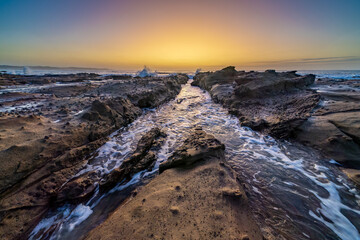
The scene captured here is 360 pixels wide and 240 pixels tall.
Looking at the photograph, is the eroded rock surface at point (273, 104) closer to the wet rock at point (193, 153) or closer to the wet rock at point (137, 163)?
the wet rock at point (193, 153)

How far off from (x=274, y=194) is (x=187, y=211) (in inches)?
86.4

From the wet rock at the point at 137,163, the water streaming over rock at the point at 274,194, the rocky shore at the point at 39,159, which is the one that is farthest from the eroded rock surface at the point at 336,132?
the rocky shore at the point at 39,159

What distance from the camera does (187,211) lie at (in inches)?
89.3

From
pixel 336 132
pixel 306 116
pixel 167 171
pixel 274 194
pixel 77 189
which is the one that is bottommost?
pixel 274 194

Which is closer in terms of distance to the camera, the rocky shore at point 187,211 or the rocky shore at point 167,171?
the rocky shore at point 187,211

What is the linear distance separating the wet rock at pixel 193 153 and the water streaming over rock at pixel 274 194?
74 cm

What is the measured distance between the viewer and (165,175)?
10.5 ft

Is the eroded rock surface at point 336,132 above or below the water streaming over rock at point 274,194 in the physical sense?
above

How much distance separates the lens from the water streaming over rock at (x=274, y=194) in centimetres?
251

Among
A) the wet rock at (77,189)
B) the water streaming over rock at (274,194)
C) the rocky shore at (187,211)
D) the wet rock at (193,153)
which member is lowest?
the water streaming over rock at (274,194)

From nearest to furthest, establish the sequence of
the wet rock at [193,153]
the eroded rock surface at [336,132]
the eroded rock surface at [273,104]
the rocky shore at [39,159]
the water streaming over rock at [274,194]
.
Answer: the water streaming over rock at [274,194] < the rocky shore at [39,159] < the wet rock at [193,153] < the eroded rock surface at [336,132] < the eroded rock surface at [273,104]

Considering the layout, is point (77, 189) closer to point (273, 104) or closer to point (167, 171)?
point (167, 171)

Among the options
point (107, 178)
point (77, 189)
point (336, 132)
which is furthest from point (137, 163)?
point (336, 132)

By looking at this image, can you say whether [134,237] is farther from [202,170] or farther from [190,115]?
[190,115]
